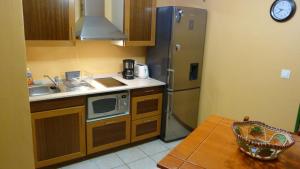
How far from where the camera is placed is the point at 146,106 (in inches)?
119

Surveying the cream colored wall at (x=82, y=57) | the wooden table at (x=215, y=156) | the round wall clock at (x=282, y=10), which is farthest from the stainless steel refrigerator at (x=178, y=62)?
the wooden table at (x=215, y=156)

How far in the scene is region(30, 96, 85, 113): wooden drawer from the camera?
223 centimetres

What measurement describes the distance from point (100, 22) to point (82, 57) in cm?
54

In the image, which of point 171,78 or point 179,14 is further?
point 171,78

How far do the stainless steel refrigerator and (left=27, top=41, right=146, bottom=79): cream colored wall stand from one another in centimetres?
43

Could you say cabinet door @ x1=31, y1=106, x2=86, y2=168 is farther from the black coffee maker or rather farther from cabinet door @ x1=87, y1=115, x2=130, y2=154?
the black coffee maker

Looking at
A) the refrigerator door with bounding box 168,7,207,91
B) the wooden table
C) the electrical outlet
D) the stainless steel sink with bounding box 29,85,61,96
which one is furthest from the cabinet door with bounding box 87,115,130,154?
the electrical outlet

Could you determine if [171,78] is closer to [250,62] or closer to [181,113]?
[181,113]

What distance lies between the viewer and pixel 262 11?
2.64 meters

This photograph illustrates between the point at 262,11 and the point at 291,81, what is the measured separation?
841mm

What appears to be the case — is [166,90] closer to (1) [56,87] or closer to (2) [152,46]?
(2) [152,46]

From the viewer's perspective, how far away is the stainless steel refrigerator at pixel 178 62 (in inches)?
115

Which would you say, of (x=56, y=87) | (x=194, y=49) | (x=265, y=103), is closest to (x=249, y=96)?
(x=265, y=103)

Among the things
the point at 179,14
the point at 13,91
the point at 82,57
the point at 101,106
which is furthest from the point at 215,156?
the point at 82,57
